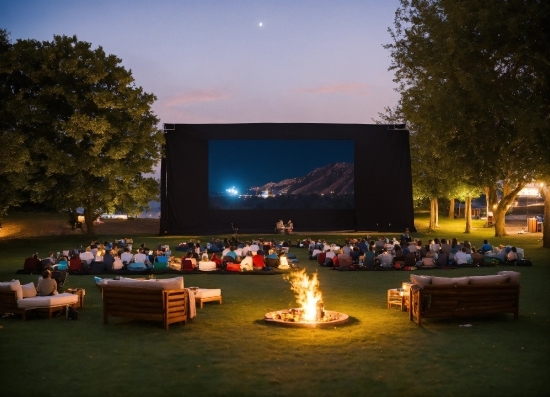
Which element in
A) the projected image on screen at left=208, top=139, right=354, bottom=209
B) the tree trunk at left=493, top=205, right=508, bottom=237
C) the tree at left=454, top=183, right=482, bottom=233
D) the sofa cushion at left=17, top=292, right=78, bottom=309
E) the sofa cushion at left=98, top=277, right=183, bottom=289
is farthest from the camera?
the tree at left=454, top=183, right=482, bottom=233

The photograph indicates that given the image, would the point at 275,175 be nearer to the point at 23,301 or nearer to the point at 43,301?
the point at 43,301

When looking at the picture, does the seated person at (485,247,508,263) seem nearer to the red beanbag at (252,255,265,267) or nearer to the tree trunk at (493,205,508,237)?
the red beanbag at (252,255,265,267)

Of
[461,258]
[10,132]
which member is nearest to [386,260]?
[461,258]

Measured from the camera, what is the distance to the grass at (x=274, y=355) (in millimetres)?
7793

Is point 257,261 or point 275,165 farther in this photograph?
point 275,165

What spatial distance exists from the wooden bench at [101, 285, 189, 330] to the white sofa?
133 centimetres

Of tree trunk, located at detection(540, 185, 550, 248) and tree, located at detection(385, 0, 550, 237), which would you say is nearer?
tree, located at detection(385, 0, 550, 237)

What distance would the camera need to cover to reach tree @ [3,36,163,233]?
33.7m

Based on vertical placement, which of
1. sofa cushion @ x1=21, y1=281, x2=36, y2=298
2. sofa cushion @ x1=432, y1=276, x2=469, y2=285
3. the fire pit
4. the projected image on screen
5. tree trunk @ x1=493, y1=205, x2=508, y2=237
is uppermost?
the projected image on screen

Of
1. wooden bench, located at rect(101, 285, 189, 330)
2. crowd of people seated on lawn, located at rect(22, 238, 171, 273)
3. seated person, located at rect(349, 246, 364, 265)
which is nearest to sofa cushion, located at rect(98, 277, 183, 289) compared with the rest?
wooden bench, located at rect(101, 285, 189, 330)

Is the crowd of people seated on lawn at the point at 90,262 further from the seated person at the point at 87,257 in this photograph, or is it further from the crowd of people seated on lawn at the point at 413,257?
the crowd of people seated on lawn at the point at 413,257

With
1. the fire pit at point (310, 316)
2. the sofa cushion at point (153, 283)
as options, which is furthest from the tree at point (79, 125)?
the fire pit at point (310, 316)

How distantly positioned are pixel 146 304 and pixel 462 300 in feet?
19.6

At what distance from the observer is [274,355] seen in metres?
9.41
